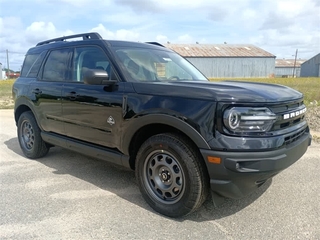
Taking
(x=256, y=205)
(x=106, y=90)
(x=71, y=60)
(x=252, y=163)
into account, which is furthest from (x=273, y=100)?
(x=71, y=60)

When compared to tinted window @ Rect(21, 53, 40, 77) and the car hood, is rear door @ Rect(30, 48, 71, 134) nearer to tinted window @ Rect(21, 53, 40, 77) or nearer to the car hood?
tinted window @ Rect(21, 53, 40, 77)

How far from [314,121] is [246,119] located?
586 cm

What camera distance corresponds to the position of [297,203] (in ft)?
10.2

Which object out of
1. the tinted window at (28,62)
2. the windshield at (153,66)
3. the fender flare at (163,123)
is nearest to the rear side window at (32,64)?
the tinted window at (28,62)

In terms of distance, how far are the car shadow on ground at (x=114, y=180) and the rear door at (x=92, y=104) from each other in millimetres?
612

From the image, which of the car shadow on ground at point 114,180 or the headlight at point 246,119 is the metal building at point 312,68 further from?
the headlight at point 246,119

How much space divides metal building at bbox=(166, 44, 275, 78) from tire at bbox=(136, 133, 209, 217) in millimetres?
53139

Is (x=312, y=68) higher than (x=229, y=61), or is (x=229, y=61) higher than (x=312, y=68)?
(x=229, y=61)

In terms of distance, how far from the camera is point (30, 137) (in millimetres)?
4816

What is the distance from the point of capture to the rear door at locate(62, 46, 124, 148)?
3.19m

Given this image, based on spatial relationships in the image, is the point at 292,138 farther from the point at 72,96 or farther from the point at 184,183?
the point at 72,96

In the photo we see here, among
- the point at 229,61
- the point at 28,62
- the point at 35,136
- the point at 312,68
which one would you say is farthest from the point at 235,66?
the point at 35,136

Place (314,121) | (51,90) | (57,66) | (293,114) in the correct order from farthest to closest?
(314,121), (57,66), (51,90), (293,114)

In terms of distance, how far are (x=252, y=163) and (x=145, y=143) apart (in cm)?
112
